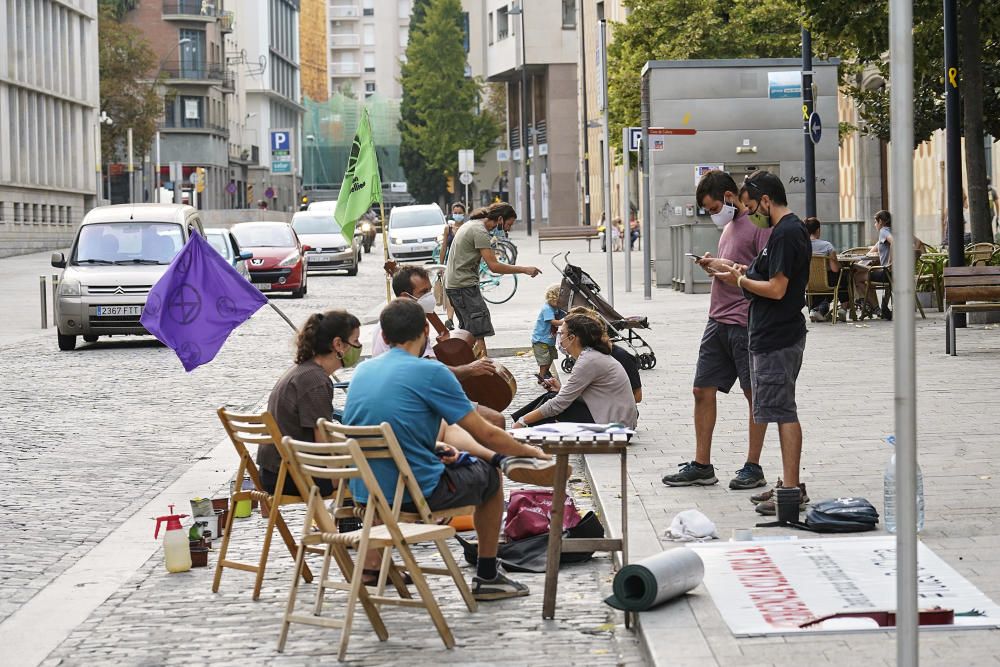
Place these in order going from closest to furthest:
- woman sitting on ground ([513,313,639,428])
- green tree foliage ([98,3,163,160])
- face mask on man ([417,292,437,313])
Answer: woman sitting on ground ([513,313,639,428]) < face mask on man ([417,292,437,313]) < green tree foliage ([98,3,163,160])

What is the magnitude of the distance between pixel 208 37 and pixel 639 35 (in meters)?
68.4

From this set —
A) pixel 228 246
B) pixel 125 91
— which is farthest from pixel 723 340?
pixel 125 91

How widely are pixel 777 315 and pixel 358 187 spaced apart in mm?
12311

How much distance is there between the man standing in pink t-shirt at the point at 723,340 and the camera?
9.41m

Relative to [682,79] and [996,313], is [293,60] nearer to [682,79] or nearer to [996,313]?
[682,79]

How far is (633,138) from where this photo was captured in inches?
1096

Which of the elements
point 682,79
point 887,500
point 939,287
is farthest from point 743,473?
point 682,79

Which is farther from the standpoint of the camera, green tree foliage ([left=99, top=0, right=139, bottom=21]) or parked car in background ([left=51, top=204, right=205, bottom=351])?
green tree foliage ([left=99, top=0, right=139, bottom=21])

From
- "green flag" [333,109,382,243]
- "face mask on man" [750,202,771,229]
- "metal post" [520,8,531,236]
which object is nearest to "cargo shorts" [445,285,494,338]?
"green flag" [333,109,382,243]

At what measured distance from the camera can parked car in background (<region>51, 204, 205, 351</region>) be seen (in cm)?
2205

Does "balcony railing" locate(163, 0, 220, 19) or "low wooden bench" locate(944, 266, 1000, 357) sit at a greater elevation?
"balcony railing" locate(163, 0, 220, 19)

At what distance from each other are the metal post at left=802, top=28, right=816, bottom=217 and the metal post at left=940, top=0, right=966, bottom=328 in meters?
6.36

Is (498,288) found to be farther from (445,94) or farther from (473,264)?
(445,94)

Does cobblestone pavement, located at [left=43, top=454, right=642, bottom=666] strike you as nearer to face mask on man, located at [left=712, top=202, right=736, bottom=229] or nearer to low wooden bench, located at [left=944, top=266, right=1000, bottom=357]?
face mask on man, located at [left=712, top=202, right=736, bottom=229]
